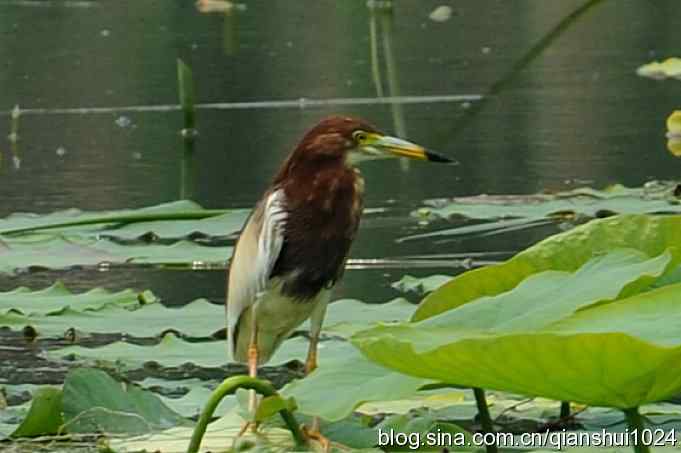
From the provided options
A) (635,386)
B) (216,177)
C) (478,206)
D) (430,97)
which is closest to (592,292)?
(635,386)

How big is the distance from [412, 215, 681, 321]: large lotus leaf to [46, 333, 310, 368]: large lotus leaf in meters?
0.95

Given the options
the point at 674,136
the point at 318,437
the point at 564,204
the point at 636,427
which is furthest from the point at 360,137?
the point at 674,136

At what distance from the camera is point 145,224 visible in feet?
16.8

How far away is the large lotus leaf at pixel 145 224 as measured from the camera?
16.6 feet

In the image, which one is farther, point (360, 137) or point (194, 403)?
point (360, 137)

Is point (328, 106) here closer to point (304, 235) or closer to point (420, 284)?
point (420, 284)

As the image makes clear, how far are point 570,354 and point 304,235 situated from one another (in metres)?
1.38

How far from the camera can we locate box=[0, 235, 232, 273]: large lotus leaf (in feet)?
15.4

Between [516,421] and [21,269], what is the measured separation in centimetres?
196

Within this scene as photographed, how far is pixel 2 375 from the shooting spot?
12.5 ft

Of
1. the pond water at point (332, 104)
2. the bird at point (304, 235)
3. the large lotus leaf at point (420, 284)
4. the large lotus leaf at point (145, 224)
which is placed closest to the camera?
the bird at point (304, 235)

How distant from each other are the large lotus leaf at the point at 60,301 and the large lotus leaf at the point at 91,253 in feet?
1.48

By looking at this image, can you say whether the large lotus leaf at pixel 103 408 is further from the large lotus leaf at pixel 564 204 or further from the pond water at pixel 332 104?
the large lotus leaf at pixel 564 204

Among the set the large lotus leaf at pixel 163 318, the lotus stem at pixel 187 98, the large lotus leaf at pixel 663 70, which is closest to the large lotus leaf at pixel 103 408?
the large lotus leaf at pixel 163 318
